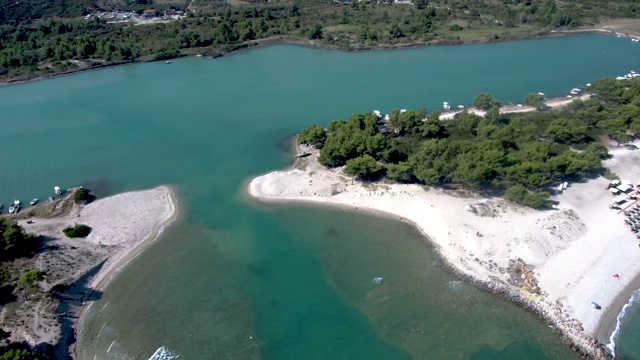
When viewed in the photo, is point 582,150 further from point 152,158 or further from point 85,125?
point 85,125

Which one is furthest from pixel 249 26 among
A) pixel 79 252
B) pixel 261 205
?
pixel 79 252

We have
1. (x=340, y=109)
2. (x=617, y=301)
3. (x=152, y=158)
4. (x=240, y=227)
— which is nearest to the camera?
(x=617, y=301)

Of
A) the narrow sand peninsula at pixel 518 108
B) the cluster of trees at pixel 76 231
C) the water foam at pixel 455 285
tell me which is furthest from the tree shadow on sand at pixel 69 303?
the narrow sand peninsula at pixel 518 108

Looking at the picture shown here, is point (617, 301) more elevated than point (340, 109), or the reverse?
point (340, 109)

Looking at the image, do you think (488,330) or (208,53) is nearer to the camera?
(488,330)

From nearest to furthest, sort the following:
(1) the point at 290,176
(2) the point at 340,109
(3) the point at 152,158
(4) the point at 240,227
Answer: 1. (4) the point at 240,227
2. (1) the point at 290,176
3. (3) the point at 152,158
4. (2) the point at 340,109

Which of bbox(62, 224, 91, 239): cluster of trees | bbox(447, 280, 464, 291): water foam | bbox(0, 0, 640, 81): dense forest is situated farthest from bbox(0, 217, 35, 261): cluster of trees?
bbox(0, 0, 640, 81): dense forest

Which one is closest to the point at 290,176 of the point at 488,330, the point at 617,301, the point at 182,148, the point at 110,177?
the point at 182,148
